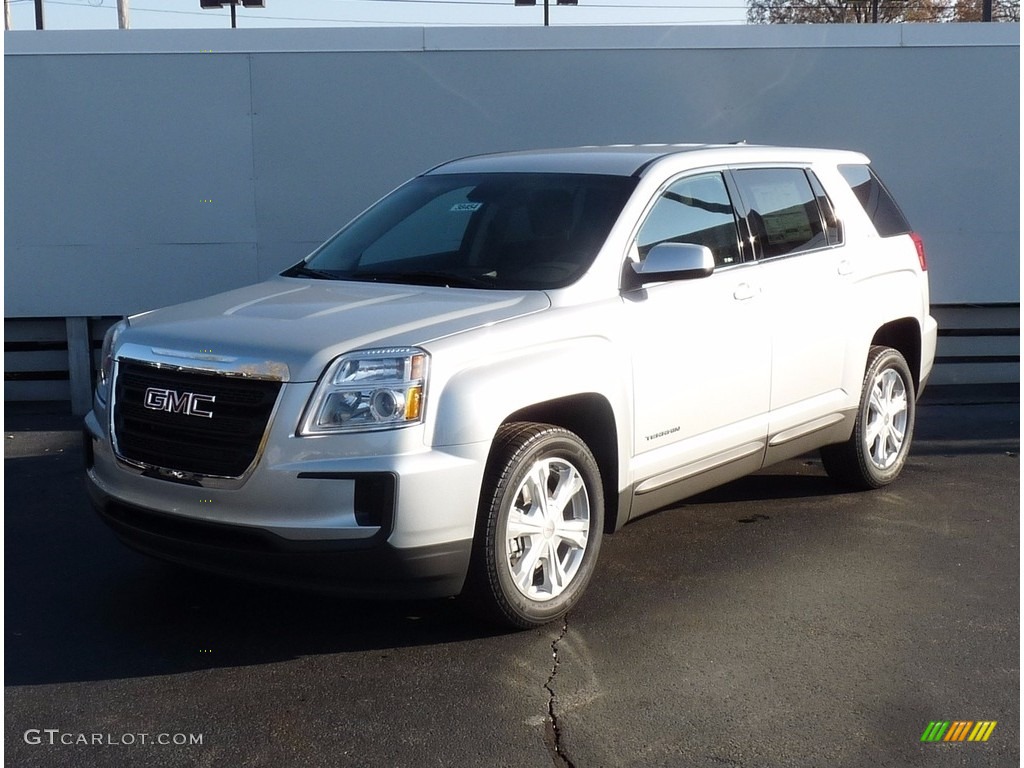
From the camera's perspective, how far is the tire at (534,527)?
167 inches

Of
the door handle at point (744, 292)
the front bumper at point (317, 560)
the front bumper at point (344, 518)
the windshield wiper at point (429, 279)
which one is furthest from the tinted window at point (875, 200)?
the front bumper at point (317, 560)

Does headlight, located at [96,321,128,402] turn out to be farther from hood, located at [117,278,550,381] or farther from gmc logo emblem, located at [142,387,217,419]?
→ gmc logo emblem, located at [142,387,217,419]

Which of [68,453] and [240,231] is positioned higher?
[240,231]

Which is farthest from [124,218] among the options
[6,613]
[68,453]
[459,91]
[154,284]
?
[6,613]

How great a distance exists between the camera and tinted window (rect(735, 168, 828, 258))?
569 centimetres

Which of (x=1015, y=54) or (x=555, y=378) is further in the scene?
(x=1015, y=54)

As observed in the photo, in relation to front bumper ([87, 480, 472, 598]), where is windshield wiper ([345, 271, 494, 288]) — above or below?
above

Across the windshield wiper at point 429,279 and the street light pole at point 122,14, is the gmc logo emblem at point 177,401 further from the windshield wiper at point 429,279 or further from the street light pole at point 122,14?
the street light pole at point 122,14

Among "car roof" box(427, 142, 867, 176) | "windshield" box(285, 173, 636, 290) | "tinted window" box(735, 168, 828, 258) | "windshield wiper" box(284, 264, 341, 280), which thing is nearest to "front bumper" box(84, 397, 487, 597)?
"windshield" box(285, 173, 636, 290)

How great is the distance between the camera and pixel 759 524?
599 centimetres

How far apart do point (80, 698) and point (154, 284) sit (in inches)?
212

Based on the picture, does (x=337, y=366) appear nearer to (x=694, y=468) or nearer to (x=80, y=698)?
(x=80, y=698)

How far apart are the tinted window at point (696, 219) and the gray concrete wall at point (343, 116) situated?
3.66 metres

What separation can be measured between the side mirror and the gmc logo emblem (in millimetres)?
1822
